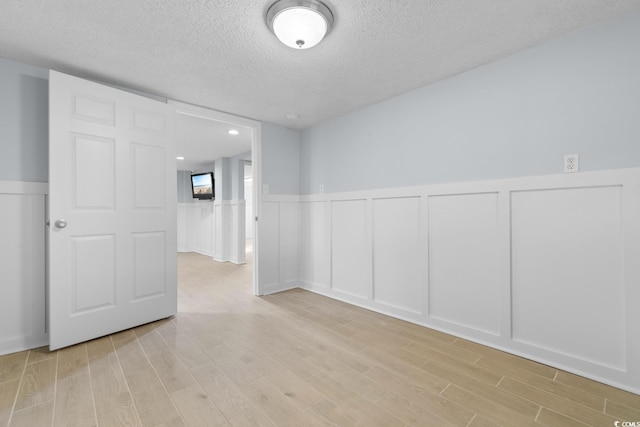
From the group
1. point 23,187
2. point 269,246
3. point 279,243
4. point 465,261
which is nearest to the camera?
point 23,187

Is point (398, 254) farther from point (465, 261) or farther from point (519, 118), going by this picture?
point (519, 118)

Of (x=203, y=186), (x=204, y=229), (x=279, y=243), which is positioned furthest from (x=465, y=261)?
(x=204, y=229)

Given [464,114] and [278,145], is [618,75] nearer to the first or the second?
[464,114]

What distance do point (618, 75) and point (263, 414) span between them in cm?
287

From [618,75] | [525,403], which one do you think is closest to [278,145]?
[618,75]

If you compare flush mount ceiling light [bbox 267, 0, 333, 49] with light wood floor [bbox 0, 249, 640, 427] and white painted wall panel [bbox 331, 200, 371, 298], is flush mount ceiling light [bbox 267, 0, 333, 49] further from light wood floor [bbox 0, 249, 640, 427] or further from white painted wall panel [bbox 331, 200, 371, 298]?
light wood floor [bbox 0, 249, 640, 427]

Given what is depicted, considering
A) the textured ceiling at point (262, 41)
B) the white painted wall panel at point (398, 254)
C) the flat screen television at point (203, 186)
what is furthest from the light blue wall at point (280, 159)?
the flat screen television at point (203, 186)

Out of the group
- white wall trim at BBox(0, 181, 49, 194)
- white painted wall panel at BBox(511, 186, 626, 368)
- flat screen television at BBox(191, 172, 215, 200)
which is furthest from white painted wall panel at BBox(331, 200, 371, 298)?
flat screen television at BBox(191, 172, 215, 200)

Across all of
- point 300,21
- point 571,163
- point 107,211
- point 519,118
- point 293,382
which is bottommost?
point 293,382

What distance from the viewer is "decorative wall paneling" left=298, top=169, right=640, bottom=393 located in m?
1.69

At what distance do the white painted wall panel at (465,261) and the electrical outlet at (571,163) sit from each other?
0.46 m

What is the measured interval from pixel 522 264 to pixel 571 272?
0.27 metres

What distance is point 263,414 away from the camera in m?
1.46

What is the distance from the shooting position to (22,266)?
2166 millimetres
